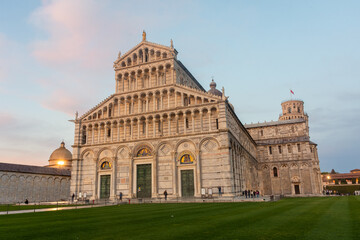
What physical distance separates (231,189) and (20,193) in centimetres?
3890

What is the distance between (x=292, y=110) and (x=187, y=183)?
69.3 meters

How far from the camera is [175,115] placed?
3922 cm

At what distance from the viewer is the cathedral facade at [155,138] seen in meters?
36.5

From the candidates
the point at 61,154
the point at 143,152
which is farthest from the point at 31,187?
the point at 143,152

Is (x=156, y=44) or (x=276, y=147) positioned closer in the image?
(x=156, y=44)

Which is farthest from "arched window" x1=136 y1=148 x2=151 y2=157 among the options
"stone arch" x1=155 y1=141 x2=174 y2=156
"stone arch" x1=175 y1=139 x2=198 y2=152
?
"stone arch" x1=175 y1=139 x2=198 y2=152

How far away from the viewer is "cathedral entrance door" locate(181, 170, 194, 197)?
3656cm

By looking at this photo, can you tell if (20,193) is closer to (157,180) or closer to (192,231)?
(157,180)

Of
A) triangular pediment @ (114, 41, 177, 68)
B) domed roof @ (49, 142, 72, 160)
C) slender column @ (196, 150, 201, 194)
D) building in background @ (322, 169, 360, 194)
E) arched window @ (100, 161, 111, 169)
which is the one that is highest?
triangular pediment @ (114, 41, 177, 68)

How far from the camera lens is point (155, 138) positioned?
39438mm

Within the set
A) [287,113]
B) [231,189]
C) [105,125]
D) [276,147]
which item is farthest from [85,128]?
[287,113]

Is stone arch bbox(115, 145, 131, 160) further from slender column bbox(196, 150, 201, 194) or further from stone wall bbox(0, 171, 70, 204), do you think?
stone wall bbox(0, 171, 70, 204)

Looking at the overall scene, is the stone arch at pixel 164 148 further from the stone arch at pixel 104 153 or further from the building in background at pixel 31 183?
the building in background at pixel 31 183

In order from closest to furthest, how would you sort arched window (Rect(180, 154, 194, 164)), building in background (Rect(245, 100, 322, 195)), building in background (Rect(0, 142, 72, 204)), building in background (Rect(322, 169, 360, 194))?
arched window (Rect(180, 154, 194, 164)) → building in background (Rect(0, 142, 72, 204)) → building in background (Rect(245, 100, 322, 195)) → building in background (Rect(322, 169, 360, 194))
